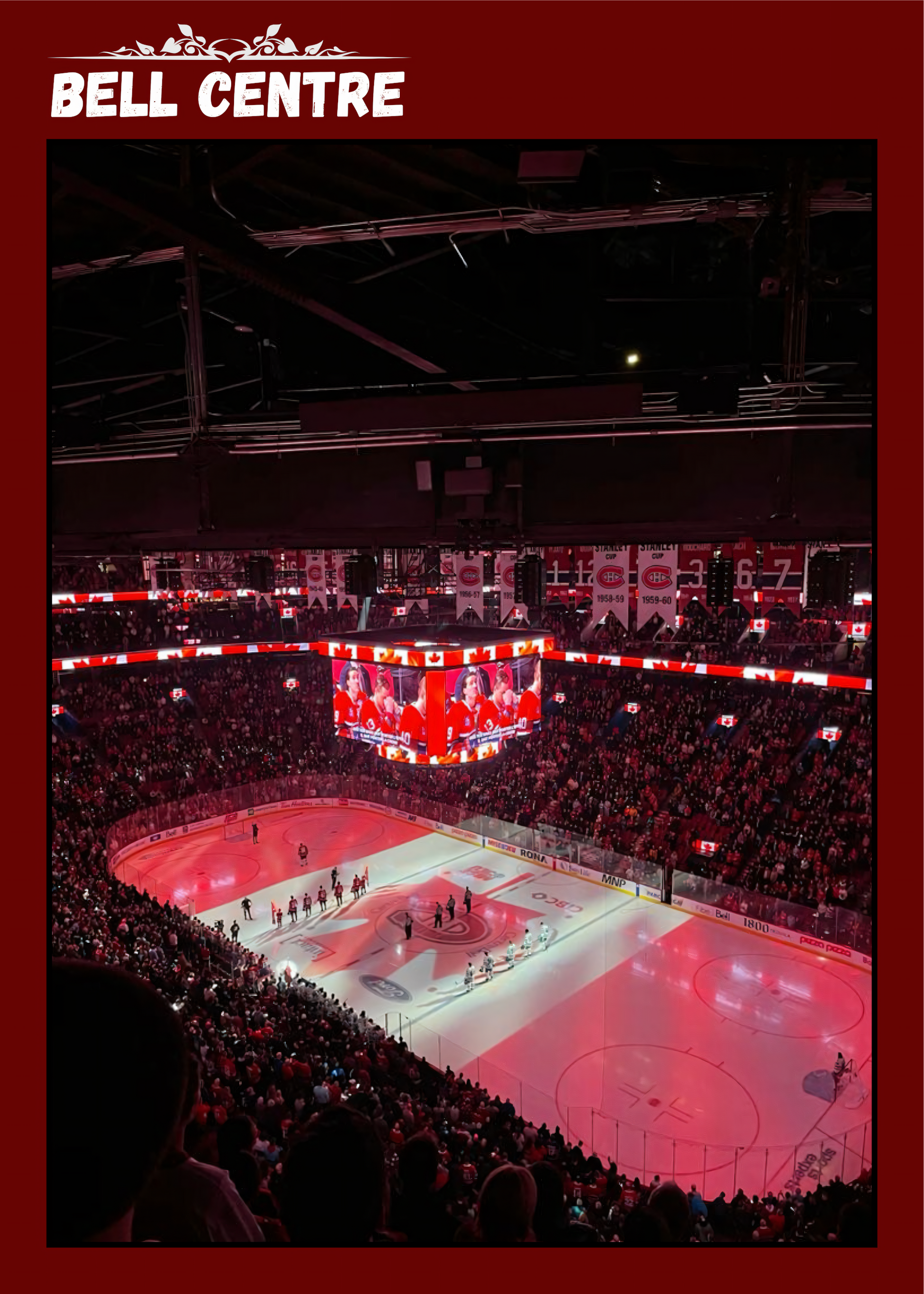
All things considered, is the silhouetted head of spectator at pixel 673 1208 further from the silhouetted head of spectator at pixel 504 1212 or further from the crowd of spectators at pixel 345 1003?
the silhouetted head of spectator at pixel 504 1212

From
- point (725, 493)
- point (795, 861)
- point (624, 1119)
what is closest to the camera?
point (725, 493)

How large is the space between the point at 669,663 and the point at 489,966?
43.0ft

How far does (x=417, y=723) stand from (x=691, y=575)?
57.4 ft

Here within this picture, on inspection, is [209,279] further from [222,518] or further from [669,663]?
[669,663]

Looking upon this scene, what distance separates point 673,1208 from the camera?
4.98 m

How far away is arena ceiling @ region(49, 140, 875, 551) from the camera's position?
4.83m

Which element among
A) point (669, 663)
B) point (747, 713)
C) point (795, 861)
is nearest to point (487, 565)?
point (669, 663)

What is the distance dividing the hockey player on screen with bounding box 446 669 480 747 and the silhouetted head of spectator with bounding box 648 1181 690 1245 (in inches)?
455

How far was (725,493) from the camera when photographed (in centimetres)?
656

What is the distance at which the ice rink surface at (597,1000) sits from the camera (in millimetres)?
11070

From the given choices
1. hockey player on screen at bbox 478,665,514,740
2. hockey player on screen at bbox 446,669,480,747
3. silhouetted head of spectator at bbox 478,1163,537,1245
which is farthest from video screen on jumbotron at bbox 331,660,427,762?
silhouetted head of spectator at bbox 478,1163,537,1245

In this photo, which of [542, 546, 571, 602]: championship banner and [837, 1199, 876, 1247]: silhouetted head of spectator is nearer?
[837, 1199, 876, 1247]: silhouetted head of spectator

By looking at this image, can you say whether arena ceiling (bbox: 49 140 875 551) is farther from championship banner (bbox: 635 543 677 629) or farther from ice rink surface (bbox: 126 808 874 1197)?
championship banner (bbox: 635 543 677 629)

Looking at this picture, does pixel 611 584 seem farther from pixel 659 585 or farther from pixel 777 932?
pixel 777 932
